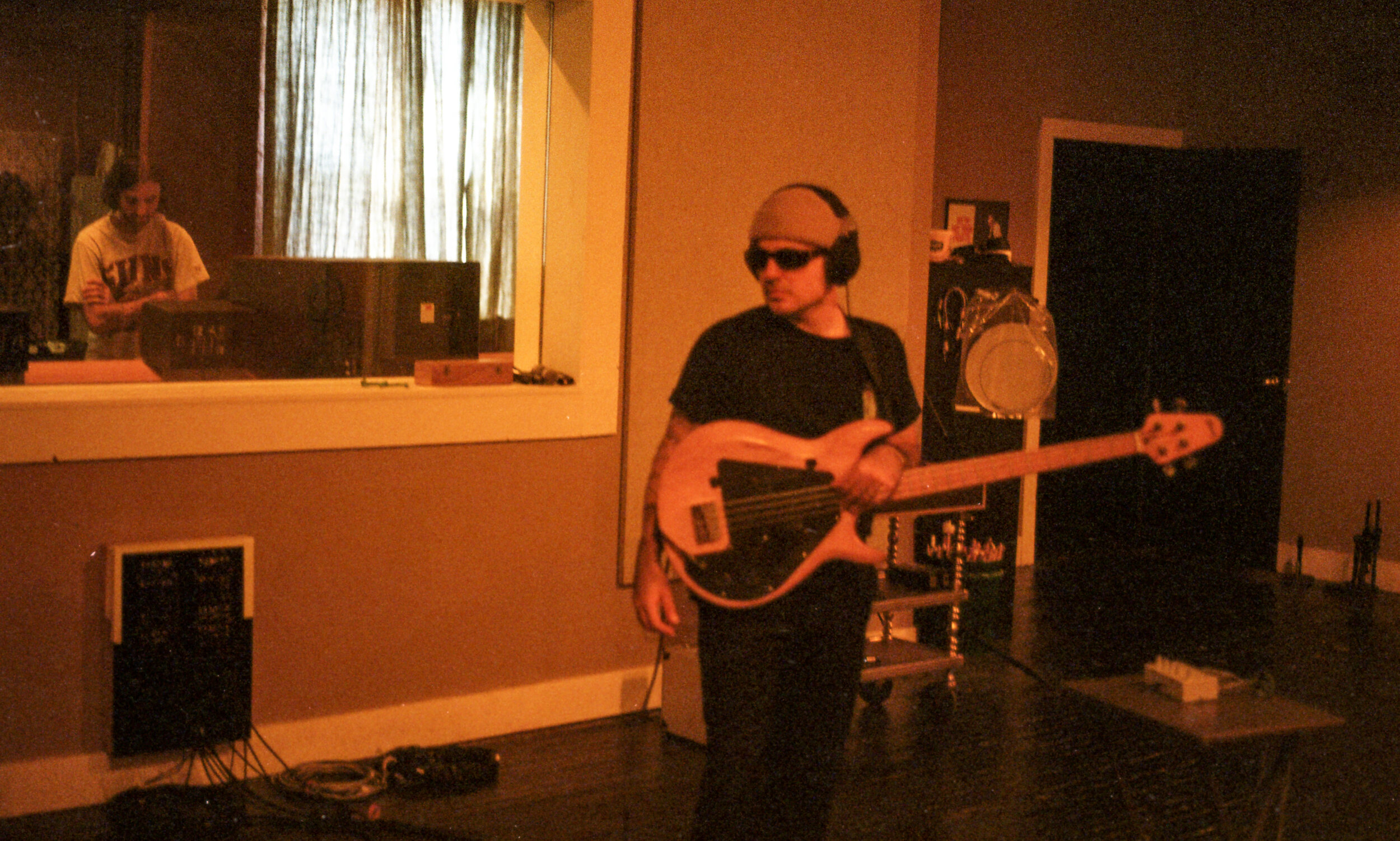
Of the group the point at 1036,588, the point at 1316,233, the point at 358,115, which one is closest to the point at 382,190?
the point at 358,115

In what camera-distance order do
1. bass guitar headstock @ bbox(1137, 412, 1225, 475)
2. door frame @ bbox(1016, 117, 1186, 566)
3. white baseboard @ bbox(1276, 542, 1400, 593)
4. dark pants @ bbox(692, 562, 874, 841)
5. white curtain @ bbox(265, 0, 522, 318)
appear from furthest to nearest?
door frame @ bbox(1016, 117, 1186, 566), white baseboard @ bbox(1276, 542, 1400, 593), white curtain @ bbox(265, 0, 522, 318), bass guitar headstock @ bbox(1137, 412, 1225, 475), dark pants @ bbox(692, 562, 874, 841)

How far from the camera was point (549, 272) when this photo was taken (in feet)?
13.5

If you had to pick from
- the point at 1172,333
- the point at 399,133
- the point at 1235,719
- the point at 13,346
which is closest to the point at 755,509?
the point at 1235,719

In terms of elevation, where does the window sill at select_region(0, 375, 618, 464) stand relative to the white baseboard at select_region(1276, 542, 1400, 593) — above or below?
above

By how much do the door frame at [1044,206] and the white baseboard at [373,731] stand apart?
9.78ft

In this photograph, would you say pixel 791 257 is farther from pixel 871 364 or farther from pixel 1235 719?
pixel 1235 719

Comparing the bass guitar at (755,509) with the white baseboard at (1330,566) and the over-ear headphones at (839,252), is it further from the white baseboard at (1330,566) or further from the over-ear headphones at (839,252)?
the white baseboard at (1330,566)

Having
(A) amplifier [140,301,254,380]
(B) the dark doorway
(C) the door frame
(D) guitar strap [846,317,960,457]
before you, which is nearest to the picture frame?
(C) the door frame

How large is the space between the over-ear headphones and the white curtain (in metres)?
2.06

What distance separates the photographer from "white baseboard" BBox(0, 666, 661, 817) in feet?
10.4

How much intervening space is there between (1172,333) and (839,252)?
4848mm

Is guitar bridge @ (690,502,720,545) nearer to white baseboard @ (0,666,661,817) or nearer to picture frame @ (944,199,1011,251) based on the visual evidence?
Answer: white baseboard @ (0,666,661,817)

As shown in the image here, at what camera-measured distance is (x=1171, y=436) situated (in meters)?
2.82

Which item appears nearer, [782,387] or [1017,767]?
[782,387]
